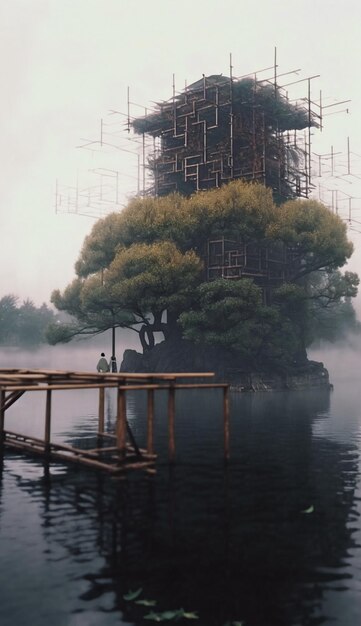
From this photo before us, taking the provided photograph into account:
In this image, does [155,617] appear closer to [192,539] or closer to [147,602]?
[147,602]

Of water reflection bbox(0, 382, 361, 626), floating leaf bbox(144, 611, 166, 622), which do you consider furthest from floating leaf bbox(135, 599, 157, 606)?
floating leaf bbox(144, 611, 166, 622)

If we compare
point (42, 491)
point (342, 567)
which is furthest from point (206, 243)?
point (342, 567)

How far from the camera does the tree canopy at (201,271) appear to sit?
5603 cm

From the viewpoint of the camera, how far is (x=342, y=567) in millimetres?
11727

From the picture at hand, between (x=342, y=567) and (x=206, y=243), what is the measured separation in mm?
54368

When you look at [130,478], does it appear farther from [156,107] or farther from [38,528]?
[156,107]

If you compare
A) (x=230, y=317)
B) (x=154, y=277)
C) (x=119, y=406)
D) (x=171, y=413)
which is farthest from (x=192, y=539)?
(x=154, y=277)

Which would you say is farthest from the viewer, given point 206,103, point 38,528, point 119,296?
point 206,103

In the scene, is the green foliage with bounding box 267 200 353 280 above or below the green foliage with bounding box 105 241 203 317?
above

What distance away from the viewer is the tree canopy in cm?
5603

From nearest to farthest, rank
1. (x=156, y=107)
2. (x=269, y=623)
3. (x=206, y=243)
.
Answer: (x=269, y=623), (x=206, y=243), (x=156, y=107)

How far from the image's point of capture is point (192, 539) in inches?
517

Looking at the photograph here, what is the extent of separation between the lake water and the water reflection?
0.10 ft

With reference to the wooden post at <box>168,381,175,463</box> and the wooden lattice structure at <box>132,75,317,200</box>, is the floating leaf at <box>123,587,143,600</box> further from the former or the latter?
the wooden lattice structure at <box>132,75,317,200</box>
